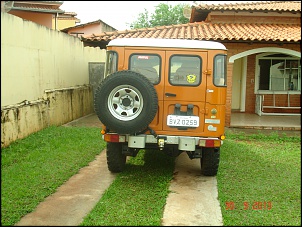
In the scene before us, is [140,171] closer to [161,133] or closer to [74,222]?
[161,133]

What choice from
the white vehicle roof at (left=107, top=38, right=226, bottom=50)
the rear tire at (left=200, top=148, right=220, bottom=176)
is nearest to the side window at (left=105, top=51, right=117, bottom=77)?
the white vehicle roof at (left=107, top=38, right=226, bottom=50)

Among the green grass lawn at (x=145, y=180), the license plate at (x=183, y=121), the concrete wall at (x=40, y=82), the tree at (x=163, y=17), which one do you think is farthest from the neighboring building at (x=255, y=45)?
the tree at (x=163, y=17)

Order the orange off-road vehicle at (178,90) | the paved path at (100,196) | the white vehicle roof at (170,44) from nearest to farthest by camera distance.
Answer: the paved path at (100,196) < the orange off-road vehicle at (178,90) < the white vehicle roof at (170,44)

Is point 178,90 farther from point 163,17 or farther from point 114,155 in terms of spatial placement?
point 163,17

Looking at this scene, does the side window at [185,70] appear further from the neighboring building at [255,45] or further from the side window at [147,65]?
the neighboring building at [255,45]

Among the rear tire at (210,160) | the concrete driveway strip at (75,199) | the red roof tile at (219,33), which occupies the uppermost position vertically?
the red roof tile at (219,33)

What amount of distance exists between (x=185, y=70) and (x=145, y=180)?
1.85 meters

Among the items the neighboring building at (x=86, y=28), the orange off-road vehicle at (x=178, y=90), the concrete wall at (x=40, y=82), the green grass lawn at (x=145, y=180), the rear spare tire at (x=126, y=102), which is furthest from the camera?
the neighboring building at (x=86, y=28)

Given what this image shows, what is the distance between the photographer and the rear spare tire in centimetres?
550

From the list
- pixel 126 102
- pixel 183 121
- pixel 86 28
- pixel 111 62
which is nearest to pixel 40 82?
pixel 111 62

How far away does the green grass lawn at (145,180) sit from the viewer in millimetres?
4598

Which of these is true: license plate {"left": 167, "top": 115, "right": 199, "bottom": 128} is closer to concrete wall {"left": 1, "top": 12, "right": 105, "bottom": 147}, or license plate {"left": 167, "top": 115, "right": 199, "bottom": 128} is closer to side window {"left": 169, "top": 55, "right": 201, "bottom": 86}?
side window {"left": 169, "top": 55, "right": 201, "bottom": 86}

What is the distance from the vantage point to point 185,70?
6156 mm

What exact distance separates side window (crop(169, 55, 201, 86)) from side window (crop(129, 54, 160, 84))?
221 mm
